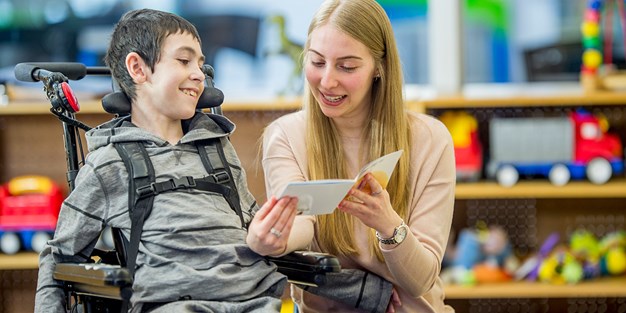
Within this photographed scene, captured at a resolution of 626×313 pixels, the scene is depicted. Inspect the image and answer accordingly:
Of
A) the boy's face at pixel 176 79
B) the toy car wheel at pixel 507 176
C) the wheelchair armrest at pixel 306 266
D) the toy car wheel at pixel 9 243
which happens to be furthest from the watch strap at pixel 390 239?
the toy car wheel at pixel 9 243

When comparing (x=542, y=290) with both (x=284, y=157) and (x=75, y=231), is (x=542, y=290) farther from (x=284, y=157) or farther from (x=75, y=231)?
(x=75, y=231)

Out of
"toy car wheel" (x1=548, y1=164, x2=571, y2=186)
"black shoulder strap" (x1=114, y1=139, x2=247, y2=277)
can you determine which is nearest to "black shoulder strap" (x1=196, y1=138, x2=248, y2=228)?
"black shoulder strap" (x1=114, y1=139, x2=247, y2=277)

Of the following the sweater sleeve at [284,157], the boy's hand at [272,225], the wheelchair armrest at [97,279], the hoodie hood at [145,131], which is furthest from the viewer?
the sweater sleeve at [284,157]

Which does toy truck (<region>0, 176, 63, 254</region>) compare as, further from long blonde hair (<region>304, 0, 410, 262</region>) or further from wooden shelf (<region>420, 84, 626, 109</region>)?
long blonde hair (<region>304, 0, 410, 262</region>)

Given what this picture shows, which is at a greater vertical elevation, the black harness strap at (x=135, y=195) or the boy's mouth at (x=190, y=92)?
the boy's mouth at (x=190, y=92)

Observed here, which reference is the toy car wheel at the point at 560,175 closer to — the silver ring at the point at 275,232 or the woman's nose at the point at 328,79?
the woman's nose at the point at 328,79

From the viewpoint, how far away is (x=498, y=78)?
4.34m

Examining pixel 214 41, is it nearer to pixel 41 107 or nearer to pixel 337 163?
pixel 41 107

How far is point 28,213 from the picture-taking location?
12.1 ft

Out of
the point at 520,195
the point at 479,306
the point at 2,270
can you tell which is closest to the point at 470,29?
the point at 520,195

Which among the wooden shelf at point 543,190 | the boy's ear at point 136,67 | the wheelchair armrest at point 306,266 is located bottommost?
the wooden shelf at point 543,190

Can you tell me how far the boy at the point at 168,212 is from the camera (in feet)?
6.09

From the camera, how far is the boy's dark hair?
6.50ft

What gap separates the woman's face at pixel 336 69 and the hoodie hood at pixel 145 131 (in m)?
0.22
